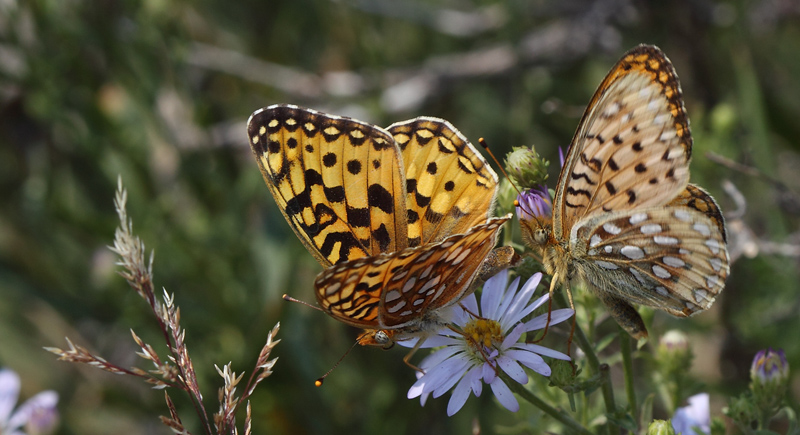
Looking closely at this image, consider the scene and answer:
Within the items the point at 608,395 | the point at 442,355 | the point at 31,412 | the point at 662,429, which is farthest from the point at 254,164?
the point at 662,429

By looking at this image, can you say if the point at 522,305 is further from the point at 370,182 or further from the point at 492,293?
the point at 370,182

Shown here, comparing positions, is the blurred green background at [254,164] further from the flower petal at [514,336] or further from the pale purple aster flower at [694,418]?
the flower petal at [514,336]

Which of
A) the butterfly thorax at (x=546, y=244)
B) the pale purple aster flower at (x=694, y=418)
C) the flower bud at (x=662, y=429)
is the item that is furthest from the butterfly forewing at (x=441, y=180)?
the pale purple aster flower at (x=694, y=418)

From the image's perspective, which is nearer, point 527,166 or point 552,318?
point 552,318

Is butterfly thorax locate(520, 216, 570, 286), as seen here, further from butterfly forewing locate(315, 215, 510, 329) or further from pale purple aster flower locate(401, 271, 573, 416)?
butterfly forewing locate(315, 215, 510, 329)

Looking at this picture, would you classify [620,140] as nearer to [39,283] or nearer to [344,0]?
[344,0]

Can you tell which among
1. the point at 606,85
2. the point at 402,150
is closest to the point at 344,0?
the point at 402,150

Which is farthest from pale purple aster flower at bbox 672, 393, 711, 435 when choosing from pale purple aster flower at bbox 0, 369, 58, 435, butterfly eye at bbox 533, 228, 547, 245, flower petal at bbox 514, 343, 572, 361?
pale purple aster flower at bbox 0, 369, 58, 435
